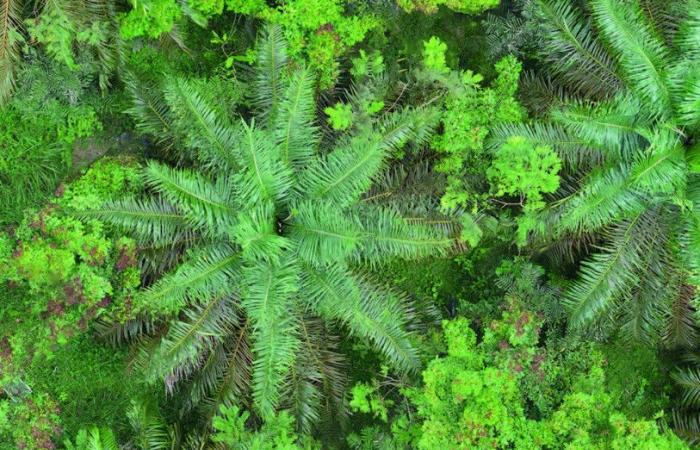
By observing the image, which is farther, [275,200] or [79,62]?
[79,62]

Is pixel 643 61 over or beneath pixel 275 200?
over

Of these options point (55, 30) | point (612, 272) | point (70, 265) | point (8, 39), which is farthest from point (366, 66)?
point (70, 265)

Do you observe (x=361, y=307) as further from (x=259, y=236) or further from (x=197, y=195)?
(x=197, y=195)

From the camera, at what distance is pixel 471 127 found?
703cm

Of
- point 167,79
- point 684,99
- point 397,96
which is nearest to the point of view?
point 684,99

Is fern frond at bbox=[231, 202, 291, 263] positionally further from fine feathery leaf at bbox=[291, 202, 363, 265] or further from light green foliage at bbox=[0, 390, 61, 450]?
light green foliage at bbox=[0, 390, 61, 450]

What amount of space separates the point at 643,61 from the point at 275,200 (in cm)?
407

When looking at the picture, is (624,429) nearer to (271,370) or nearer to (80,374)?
(271,370)

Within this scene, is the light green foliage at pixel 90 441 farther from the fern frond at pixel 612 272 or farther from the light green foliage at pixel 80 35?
the fern frond at pixel 612 272

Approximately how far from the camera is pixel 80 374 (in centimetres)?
750

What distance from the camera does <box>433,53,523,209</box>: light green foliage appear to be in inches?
274

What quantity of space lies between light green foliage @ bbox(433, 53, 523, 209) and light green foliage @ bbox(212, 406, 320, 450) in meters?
3.21

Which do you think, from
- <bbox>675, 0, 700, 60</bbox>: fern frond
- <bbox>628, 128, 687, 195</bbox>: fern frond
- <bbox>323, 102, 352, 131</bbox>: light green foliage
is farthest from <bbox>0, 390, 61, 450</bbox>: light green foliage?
<bbox>675, 0, 700, 60</bbox>: fern frond

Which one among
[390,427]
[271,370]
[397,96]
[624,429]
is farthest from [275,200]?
[624,429]
